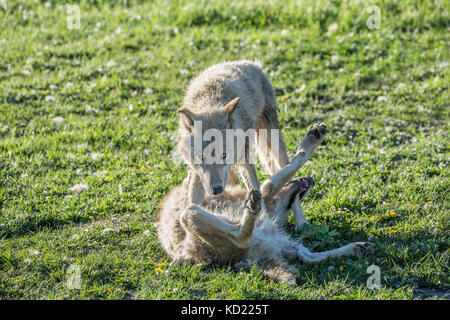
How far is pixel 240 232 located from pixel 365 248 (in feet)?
3.88

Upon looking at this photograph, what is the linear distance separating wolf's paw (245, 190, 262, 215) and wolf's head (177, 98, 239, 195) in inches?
25.6

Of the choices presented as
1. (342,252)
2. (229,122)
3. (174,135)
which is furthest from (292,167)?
(174,135)

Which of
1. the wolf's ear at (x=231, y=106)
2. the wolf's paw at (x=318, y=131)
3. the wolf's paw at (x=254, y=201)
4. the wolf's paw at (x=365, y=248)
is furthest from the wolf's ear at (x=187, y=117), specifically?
the wolf's paw at (x=365, y=248)

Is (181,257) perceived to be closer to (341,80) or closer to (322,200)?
(322,200)

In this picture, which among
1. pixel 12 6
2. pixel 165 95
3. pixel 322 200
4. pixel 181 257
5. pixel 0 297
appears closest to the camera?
pixel 0 297

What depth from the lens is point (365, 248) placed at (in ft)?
16.5

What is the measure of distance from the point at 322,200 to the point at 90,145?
11.4 ft

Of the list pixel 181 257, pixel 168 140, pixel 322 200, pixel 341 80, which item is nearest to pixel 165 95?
pixel 168 140

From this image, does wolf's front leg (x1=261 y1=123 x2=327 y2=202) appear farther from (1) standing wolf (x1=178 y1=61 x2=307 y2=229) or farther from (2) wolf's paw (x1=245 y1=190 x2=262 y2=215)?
(2) wolf's paw (x1=245 y1=190 x2=262 y2=215)

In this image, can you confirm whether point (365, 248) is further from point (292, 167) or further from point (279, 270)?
point (292, 167)

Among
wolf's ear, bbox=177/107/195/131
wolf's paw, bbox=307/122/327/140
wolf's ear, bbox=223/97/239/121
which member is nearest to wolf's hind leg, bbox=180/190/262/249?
wolf's ear, bbox=177/107/195/131

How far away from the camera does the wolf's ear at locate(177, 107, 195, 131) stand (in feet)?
17.2

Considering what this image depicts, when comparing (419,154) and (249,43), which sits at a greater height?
(249,43)

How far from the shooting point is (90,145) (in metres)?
7.86
